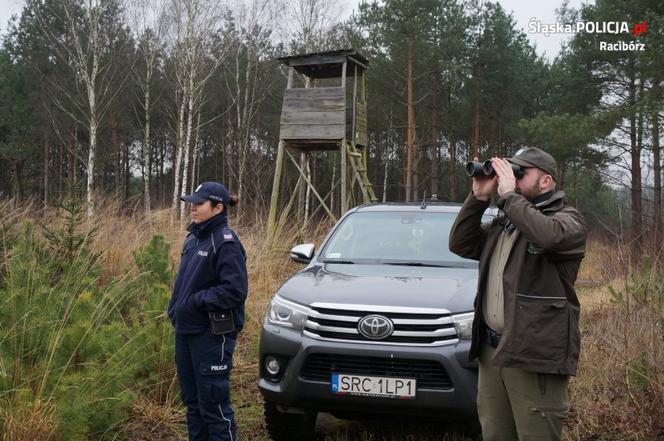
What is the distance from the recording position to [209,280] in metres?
3.64

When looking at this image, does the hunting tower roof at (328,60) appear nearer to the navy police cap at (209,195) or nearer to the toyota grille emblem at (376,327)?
the navy police cap at (209,195)

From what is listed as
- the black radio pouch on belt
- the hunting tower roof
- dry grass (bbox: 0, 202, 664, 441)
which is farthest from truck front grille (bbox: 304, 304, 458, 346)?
the hunting tower roof

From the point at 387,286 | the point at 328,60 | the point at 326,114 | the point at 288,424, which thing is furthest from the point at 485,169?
the point at 328,60

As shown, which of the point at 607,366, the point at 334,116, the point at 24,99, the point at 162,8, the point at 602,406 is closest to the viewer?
the point at 602,406

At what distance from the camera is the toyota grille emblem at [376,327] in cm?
366

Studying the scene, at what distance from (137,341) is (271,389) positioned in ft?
4.42

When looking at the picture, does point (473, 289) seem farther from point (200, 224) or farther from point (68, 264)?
point (68, 264)

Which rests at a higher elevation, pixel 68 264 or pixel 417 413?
pixel 68 264

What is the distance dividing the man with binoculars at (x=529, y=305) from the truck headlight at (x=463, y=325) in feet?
2.39

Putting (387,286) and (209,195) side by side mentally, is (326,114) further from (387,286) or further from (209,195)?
(209,195)

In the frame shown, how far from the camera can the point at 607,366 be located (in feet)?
15.4

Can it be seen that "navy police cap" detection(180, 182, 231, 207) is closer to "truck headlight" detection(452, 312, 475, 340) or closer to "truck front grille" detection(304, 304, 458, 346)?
"truck front grille" detection(304, 304, 458, 346)

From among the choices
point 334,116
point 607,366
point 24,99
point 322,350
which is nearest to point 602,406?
point 607,366

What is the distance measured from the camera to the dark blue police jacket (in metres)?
3.52
